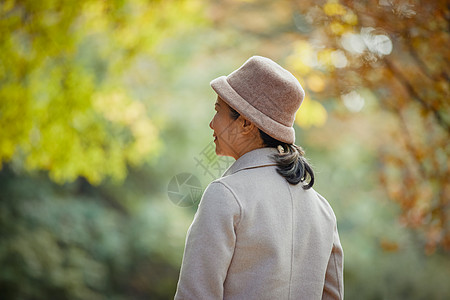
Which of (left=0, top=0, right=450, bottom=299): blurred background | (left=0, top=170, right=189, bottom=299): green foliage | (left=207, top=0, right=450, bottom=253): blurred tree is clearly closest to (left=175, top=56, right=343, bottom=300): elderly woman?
(left=0, top=0, right=450, bottom=299): blurred background

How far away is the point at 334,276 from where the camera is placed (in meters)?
1.39

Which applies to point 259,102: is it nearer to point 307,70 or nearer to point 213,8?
point 307,70

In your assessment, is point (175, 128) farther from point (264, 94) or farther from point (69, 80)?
point (264, 94)

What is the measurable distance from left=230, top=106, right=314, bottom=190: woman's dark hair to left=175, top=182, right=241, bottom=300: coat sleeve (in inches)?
8.1

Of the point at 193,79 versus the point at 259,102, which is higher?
the point at 259,102

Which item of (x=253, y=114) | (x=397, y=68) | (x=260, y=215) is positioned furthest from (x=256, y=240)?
(x=397, y=68)

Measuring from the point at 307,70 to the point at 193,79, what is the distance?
291 centimetres

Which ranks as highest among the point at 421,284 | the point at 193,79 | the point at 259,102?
the point at 259,102

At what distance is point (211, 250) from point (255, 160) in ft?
0.94

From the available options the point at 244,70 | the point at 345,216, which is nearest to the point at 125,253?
the point at 345,216

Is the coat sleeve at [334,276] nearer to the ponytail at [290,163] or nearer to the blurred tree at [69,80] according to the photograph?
the ponytail at [290,163]

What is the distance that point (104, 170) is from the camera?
479 centimetres

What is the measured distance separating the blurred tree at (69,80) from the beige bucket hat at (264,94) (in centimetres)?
280

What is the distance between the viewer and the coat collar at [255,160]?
126 cm
